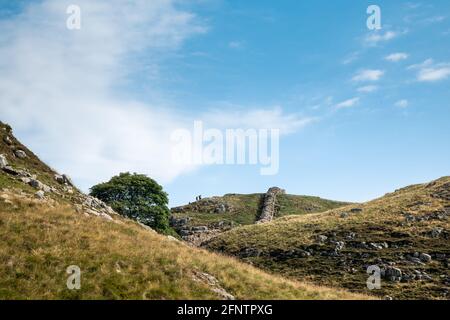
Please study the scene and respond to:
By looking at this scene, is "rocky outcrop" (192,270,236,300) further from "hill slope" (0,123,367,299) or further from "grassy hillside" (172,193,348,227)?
"grassy hillside" (172,193,348,227)

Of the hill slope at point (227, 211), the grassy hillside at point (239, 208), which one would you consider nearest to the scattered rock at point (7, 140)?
the hill slope at point (227, 211)

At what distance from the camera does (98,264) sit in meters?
21.1

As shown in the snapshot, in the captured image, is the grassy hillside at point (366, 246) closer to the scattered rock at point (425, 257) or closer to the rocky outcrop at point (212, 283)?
the scattered rock at point (425, 257)

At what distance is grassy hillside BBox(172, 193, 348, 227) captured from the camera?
109812 millimetres

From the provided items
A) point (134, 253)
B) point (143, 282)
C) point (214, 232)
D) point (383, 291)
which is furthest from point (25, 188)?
point (214, 232)

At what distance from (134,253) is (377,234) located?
4496 centimetres

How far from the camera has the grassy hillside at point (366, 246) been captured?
147 feet

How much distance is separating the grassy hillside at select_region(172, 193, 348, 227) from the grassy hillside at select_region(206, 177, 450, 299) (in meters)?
30.7

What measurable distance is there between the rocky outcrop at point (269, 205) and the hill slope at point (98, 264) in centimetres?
8080

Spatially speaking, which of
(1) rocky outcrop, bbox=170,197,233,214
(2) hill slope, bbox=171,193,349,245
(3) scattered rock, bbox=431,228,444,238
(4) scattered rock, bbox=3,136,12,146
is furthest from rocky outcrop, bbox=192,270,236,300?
(1) rocky outcrop, bbox=170,197,233,214
